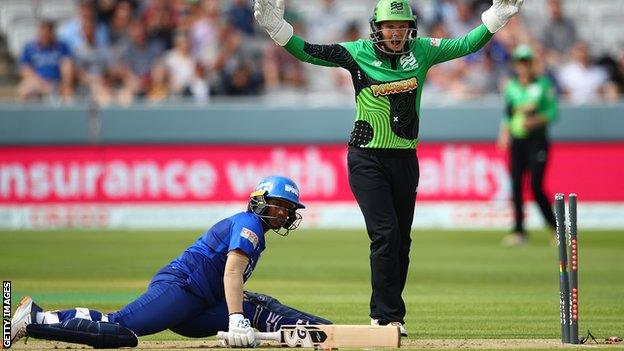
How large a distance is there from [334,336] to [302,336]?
0.66 ft

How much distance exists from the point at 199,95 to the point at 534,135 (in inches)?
246

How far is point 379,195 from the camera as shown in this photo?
859 cm

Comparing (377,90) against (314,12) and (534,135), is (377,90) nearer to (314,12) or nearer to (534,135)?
(534,135)

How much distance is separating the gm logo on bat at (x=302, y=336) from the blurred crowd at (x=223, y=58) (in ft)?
42.8

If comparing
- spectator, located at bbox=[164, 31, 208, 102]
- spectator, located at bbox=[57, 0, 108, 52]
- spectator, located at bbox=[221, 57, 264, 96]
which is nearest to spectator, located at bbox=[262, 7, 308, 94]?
spectator, located at bbox=[221, 57, 264, 96]

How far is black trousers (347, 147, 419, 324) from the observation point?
8516 millimetres

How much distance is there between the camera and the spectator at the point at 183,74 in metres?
21.0

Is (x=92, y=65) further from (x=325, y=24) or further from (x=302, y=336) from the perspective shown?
(x=302, y=336)

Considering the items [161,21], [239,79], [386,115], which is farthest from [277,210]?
[161,21]

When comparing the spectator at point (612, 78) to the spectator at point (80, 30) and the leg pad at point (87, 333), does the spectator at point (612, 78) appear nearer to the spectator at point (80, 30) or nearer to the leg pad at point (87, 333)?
the spectator at point (80, 30)

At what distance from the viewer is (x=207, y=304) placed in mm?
8039

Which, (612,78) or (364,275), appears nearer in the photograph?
(364,275)

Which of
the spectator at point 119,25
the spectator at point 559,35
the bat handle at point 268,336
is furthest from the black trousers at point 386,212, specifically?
the spectator at point 559,35

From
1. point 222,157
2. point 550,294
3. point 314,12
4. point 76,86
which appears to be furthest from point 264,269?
point 314,12
